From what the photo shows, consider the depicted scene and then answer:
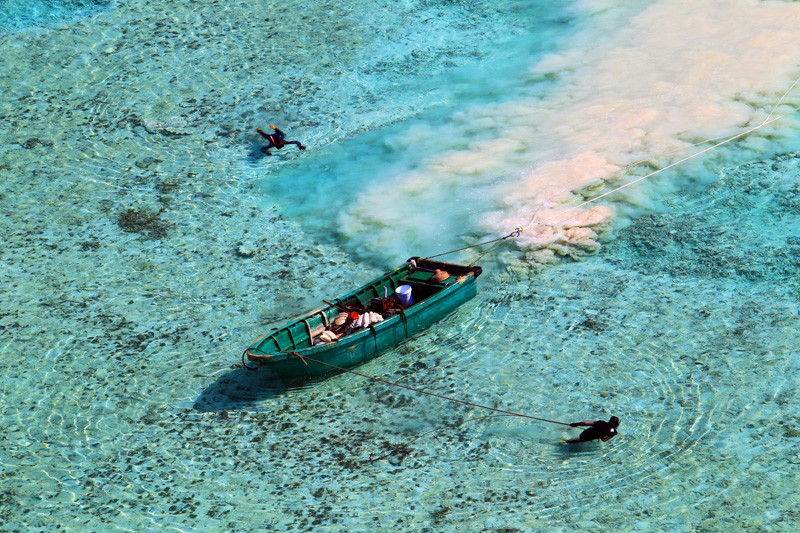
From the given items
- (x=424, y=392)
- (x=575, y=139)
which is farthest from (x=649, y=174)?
(x=424, y=392)

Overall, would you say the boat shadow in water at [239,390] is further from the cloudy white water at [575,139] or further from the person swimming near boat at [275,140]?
the person swimming near boat at [275,140]

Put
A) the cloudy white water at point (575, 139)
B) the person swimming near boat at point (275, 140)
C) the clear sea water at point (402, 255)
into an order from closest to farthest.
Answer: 1. the clear sea water at point (402, 255)
2. the cloudy white water at point (575, 139)
3. the person swimming near boat at point (275, 140)

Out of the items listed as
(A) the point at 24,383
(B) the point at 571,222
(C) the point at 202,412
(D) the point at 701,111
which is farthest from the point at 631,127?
(A) the point at 24,383

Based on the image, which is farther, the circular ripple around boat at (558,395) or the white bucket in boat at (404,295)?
the white bucket in boat at (404,295)

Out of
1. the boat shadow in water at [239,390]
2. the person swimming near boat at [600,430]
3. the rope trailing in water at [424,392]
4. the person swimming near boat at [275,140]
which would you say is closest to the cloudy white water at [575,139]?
the person swimming near boat at [275,140]

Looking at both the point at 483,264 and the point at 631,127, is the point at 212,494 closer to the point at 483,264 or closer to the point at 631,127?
the point at 483,264

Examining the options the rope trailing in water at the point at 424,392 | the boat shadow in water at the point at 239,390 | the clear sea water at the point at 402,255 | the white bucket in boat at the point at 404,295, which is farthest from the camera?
the white bucket in boat at the point at 404,295
